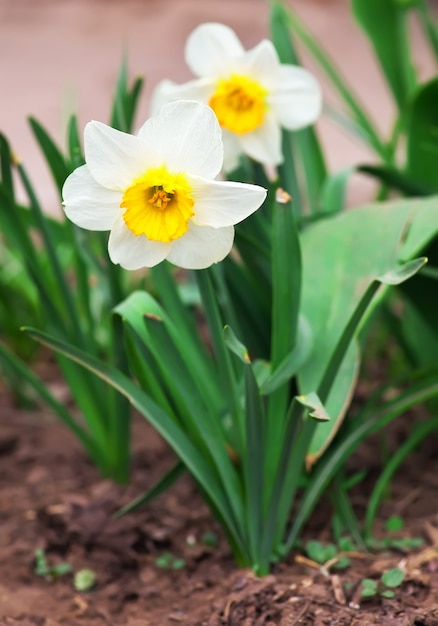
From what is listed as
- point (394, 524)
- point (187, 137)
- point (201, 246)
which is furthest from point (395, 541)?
point (187, 137)

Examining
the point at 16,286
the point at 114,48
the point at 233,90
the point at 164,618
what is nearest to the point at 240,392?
the point at 164,618

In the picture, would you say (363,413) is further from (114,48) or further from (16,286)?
(114,48)

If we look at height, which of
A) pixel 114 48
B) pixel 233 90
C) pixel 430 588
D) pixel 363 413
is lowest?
pixel 430 588

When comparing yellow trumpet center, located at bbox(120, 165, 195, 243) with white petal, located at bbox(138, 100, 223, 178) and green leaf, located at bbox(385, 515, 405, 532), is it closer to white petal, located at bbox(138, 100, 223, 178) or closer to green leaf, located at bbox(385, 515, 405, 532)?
white petal, located at bbox(138, 100, 223, 178)

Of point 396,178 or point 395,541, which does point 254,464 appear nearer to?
point 395,541

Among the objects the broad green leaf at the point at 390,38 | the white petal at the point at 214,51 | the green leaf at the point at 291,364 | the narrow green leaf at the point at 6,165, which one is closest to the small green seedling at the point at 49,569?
the green leaf at the point at 291,364

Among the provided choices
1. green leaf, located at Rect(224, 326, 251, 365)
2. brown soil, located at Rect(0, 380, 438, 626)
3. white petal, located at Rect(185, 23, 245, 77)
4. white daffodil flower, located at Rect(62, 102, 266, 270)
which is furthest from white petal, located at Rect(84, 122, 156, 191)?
brown soil, located at Rect(0, 380, 438, 626)
